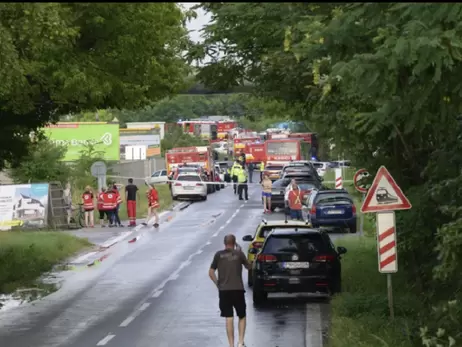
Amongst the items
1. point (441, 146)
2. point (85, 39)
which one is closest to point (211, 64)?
point (85, 39)

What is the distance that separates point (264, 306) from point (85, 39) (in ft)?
20.2

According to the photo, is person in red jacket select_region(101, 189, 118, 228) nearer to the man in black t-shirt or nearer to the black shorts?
the man in black t-shirt

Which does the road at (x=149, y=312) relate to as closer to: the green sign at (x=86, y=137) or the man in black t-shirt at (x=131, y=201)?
the man in black t-shirt at (x=131, y=201)

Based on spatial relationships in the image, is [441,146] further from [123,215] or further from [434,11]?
[123,215]

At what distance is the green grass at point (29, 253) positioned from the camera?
84.7ft

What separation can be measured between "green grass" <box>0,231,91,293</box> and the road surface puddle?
41 cm

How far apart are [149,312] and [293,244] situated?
303 cm

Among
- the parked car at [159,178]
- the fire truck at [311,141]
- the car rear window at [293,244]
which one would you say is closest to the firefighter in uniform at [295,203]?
the car rear window at [293,244]

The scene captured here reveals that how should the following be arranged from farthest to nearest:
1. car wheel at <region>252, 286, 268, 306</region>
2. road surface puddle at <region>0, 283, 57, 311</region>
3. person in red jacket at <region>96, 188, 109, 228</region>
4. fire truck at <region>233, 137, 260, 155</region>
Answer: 1. fire truck at <region>233, 137, 260, 155</region>
2. person in red jacket at <region>96, 188, 109, 228</region>
3. road surface puddle at <region>0, 283, 57, 311</region>
4. car wheel at <region>252, 286, 268, 306</region>

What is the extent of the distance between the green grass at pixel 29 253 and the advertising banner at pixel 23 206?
1635 millimetres

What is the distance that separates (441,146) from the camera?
1534 cm

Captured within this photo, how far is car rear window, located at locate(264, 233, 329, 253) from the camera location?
2036 centimetres

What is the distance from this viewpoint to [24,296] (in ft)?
76.2

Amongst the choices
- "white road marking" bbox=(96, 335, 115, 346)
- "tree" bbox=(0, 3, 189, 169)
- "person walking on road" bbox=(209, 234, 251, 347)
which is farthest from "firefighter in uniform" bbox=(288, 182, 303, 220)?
"person walking on road" bbox=(209, 234, 251, 347)
